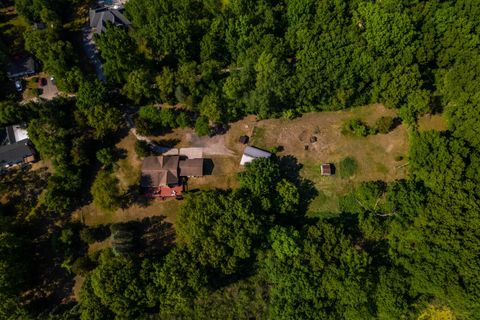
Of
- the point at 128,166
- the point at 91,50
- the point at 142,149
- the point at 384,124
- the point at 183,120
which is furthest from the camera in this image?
the point at 91,50

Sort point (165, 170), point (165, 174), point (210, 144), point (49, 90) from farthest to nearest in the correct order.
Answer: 1. point (49, 90)
2. point (210, 144)
3. point (165, 170)
4. point (165, 174)

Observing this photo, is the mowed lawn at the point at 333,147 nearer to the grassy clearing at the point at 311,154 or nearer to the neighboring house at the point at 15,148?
the grassy clearing at the point at 311,154

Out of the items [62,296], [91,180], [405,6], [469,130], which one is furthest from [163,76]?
[469,130]

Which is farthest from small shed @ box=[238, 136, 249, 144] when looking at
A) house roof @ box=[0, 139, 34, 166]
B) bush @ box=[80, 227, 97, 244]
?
house roof @ box=[0, 139, 34, 166]

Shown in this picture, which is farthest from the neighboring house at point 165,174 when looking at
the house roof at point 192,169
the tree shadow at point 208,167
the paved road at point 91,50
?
the paved road at point 91,50

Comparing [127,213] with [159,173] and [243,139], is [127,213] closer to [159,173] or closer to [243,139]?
[159,173]

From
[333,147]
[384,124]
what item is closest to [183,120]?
[333,147]
